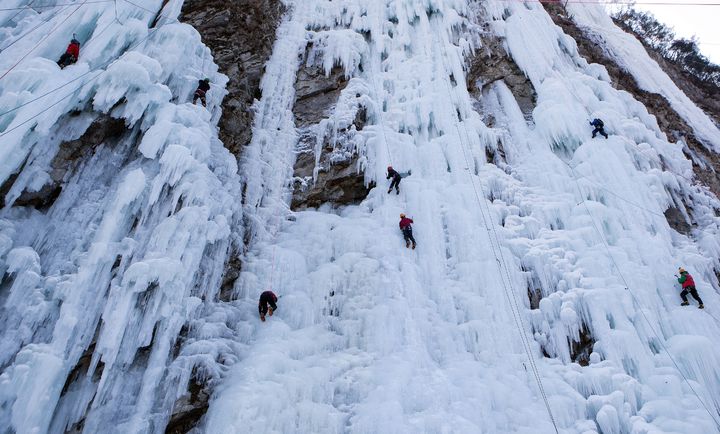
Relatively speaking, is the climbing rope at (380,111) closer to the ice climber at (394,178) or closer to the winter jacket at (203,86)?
the ice climber at (394,178)

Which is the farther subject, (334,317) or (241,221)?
(241,221)

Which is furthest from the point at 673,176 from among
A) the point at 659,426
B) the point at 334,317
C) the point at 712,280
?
the point at 334,317

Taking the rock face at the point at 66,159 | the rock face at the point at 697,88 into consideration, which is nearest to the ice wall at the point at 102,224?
the rock face at the point at 66,159

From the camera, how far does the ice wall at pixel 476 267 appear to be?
21.5ft

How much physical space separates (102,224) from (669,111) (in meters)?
14.5

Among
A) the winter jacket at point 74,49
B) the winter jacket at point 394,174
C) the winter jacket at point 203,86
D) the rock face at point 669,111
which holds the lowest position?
the rock face at point 669,111

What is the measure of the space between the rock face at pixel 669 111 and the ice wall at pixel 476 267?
22.2 inches

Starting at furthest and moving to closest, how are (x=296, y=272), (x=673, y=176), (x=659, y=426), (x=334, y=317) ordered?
(x=673, y=176) < (x=296, y=272) < (x=334, y=317) < (x=659, y=426)

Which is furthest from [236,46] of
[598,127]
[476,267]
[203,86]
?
[598,127]

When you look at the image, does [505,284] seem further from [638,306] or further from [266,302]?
[266,302]

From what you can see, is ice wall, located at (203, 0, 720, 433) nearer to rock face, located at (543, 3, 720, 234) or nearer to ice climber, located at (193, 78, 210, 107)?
rock face, located at (543, 3, 720, 234)

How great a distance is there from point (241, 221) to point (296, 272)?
66.6 inches

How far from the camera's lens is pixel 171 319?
6742mm

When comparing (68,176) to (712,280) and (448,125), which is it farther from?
(712,280)
